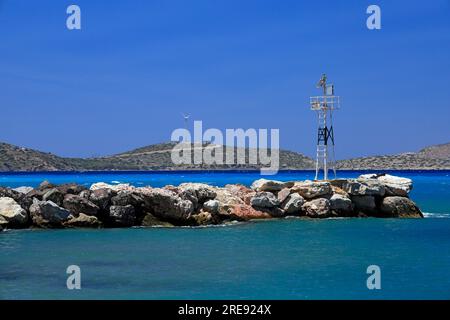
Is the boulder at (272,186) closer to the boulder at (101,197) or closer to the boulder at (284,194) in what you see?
the boulder at (284,194)

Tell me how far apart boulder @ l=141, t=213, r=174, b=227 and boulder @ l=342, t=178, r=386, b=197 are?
400 inches

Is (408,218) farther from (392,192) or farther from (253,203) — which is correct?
(253,203)

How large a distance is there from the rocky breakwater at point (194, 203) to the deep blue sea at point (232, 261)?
1303 mm

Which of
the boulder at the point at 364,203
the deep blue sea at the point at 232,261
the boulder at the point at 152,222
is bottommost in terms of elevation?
the deep blue sea at the point at 232,261

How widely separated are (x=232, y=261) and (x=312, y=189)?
1440 cm

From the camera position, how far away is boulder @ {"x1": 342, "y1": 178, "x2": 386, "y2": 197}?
3428cm

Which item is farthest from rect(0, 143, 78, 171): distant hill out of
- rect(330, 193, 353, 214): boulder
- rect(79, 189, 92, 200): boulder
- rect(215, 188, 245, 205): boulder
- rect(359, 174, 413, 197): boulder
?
rect(330, 193, 353, 214): boulder

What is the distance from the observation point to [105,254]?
844 inches

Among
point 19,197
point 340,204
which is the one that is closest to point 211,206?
point 340,204

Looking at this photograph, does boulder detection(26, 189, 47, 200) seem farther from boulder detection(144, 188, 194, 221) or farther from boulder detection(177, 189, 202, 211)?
boulder detection(177, 189, 202, 211)

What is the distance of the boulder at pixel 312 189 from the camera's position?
33.7 metres

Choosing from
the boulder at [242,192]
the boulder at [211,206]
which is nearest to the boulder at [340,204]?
the boulder at [242,192]
